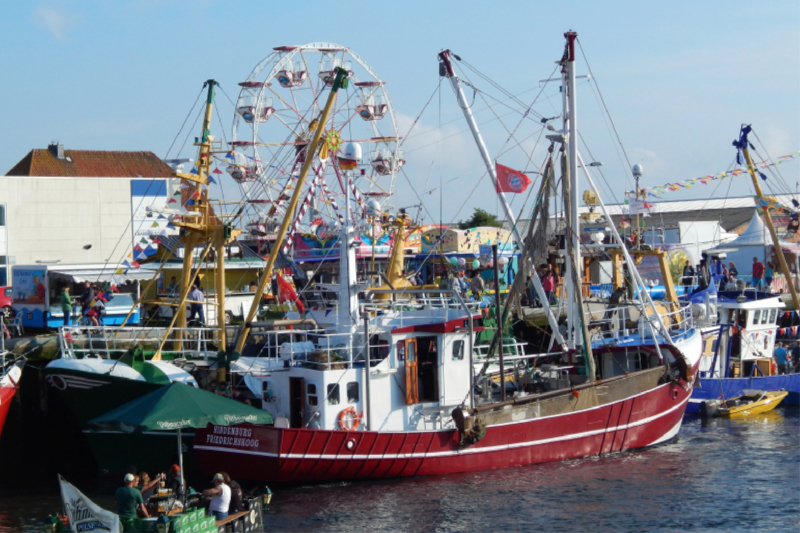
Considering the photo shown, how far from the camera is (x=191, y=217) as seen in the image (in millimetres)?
25641

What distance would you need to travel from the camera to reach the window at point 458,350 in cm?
2298

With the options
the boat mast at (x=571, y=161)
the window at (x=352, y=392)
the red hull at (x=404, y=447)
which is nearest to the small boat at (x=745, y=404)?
the red hull at (x=404, y=447)

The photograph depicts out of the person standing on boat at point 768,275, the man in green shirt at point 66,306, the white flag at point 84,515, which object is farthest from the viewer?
the person standing on boat at point 768,275

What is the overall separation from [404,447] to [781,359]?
18218 millimetres

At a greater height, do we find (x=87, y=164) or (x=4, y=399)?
(x=87, y=164)

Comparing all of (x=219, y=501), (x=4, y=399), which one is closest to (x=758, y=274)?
(x=4, y=399)

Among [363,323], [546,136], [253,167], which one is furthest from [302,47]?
[363,323]

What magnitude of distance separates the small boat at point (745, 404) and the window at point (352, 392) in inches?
521

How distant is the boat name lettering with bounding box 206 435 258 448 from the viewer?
2069 centimetres

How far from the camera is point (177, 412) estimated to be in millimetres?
18984

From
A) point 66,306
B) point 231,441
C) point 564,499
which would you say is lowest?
point 564,499

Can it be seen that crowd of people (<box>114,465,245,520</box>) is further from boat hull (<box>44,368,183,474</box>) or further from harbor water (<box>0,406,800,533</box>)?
boat hull (<box>44,368,183,474</box>)

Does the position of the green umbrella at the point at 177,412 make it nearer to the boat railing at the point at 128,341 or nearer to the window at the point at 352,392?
the window at the point at 352,392

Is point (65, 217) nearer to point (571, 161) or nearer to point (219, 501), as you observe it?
point (571, 161)
